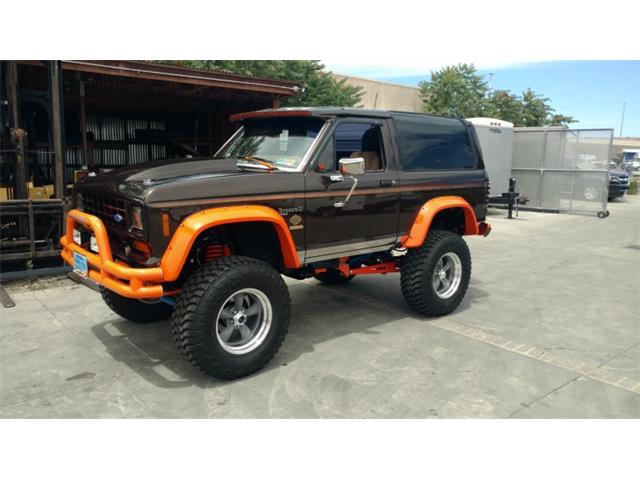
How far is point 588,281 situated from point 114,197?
6.49 m

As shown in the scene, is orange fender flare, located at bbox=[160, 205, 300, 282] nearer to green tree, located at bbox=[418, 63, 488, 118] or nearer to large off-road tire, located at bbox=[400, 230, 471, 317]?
large off-road tire, located at bbox=[400, 230, 471, 317]

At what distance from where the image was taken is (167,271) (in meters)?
3.60

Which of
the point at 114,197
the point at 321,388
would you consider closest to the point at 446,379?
the point at 321,388

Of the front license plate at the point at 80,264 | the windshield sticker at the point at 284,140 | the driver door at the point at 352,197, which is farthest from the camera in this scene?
the windshield sticker at the point at 284,140

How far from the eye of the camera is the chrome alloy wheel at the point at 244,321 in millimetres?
4051

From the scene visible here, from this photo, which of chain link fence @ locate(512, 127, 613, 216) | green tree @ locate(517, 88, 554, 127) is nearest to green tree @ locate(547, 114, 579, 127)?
green tree @ locate(517, 88, 554, 127)

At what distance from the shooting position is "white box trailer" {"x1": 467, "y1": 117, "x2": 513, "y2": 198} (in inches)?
603

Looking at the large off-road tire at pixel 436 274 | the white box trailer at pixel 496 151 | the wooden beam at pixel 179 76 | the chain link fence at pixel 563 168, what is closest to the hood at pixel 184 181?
the large off-road tire at pixel 436 274

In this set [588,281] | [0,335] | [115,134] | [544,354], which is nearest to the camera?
[544,354]

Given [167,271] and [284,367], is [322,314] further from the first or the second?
[167,271]

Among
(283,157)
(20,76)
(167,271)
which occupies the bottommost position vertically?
(167,271)

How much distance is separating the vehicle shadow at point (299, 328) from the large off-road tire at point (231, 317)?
208mm

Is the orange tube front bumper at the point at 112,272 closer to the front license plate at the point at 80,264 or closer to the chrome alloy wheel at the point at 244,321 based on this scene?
the front license plate at the point at 80,264

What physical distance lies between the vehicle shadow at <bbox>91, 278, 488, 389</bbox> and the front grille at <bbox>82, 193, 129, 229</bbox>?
121 centimetres
